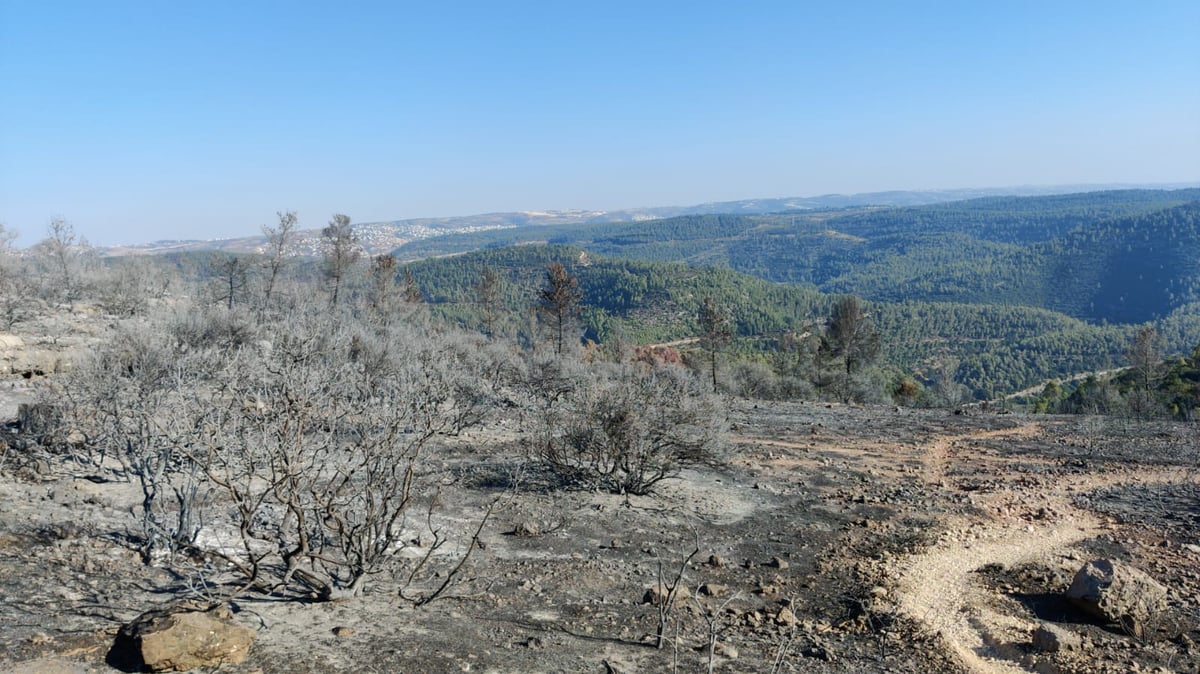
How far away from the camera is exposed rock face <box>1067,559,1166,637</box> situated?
20.5 feet

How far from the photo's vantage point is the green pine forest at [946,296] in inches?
2874

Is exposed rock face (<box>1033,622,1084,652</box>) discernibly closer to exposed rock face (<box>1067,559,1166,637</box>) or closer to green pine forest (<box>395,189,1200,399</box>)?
exposed rock face (<box>1067,559,1166,637</box>)

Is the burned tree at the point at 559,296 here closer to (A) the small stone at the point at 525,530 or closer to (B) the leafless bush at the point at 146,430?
(B) the leafless bush at the point at 146,430

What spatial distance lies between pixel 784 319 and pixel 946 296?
189 ft

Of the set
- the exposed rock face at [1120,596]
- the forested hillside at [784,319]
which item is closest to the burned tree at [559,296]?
the exposed rock face at [1120,596]

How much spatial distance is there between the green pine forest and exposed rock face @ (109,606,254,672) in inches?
1704

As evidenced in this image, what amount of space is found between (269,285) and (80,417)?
24036mm

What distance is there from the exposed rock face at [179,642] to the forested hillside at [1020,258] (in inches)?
5005

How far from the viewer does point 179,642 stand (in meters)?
4.32

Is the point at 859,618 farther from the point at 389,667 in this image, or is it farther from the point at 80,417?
the point at 80,417

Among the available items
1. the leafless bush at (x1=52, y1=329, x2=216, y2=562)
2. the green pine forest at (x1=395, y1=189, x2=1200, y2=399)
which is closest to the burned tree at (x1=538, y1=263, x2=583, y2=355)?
the green pine forest at (x1=395, y1=189, x2=1200, y2=399)

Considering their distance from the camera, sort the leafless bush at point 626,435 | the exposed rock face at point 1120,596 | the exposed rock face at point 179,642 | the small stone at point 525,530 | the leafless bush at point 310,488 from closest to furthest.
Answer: the exposed rock face at point 179,642, the leafless bush at point 310,488, the exposed rock face at point 1120,596, the small stone at point 525,530, the leafless bush at point 626,435

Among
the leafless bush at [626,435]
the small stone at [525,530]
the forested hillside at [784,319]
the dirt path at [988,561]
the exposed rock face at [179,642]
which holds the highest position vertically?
the exposed rock face at [179,642]

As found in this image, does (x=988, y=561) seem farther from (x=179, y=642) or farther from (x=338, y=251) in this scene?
(x=338, y=251)
